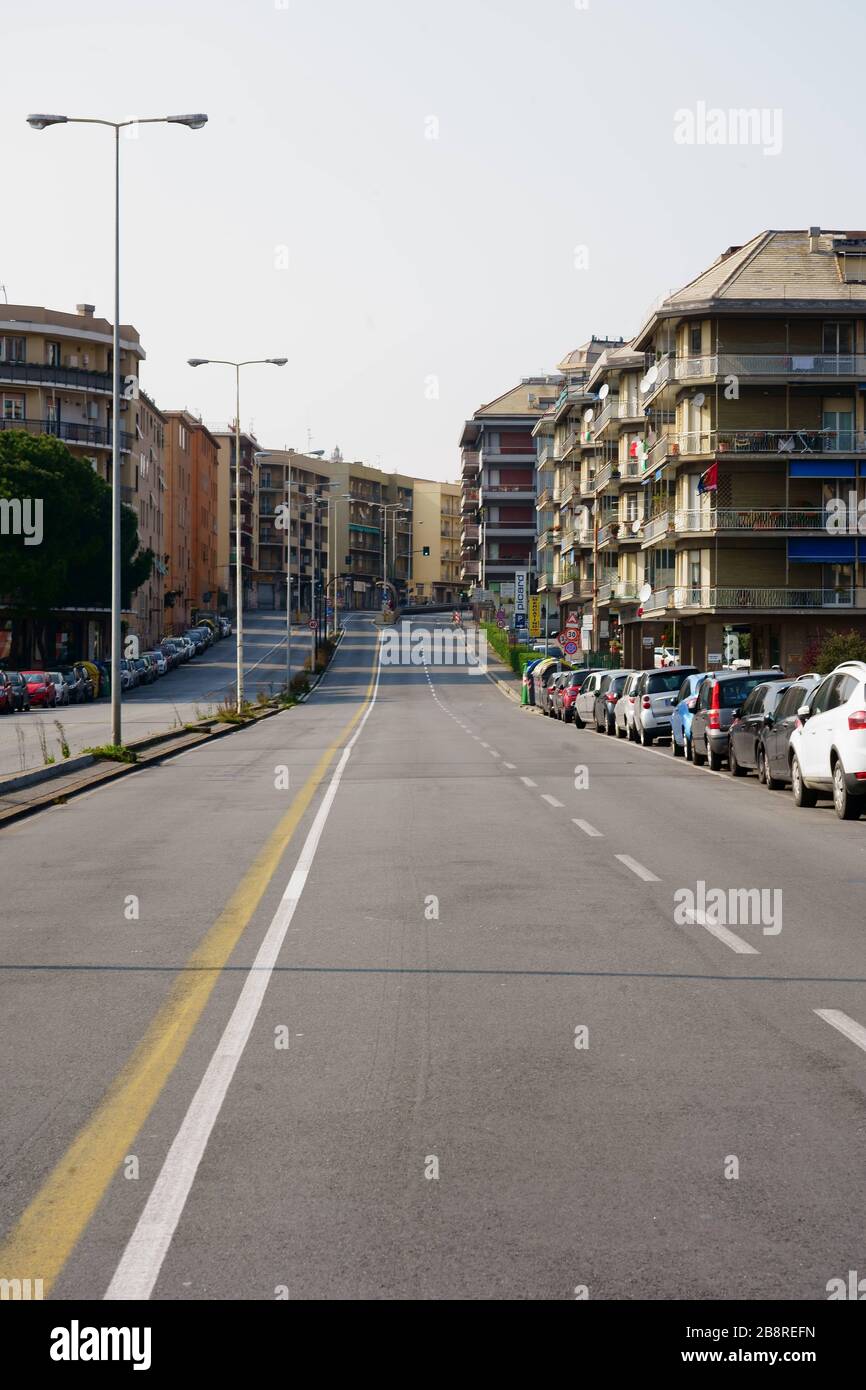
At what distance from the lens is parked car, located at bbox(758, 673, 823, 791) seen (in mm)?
21703

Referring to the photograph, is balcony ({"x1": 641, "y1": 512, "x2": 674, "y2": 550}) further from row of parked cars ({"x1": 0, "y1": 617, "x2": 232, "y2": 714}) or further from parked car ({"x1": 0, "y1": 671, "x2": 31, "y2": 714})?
parked car ({"x1": 0, "y1": 671, "x2": 31, "y2": 714})

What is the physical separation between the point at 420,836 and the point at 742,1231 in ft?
38.0

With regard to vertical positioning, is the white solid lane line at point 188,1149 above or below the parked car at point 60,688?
above

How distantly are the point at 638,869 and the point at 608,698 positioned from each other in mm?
29043

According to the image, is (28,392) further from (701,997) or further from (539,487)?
(701,997)

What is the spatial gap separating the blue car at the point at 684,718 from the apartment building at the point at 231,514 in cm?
13132

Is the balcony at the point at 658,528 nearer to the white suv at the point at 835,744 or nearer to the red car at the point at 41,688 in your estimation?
the red car at the point at 41,688

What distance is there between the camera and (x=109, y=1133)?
6.09m

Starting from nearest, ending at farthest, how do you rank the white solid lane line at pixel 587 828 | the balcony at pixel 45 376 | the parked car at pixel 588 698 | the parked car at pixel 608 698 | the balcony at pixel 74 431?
the white solid lane line at pixel 587 828
the parked car at pixel 608 698
the parked car at pixel 588 698
the balcony at pixel 45 376
the balcony at pixel 74 431

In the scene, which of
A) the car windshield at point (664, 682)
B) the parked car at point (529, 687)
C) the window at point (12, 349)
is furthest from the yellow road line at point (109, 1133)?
the window at point (12, 349)

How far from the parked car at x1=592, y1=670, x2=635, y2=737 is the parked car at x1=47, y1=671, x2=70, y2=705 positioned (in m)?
26.1

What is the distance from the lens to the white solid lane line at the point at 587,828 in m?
16.7

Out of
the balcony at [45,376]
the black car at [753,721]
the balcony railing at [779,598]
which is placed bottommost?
the black car at [753,721]

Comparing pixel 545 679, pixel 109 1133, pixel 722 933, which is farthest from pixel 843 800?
pixel 545 679
